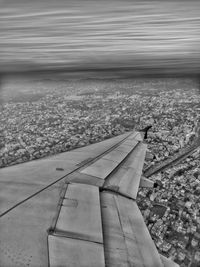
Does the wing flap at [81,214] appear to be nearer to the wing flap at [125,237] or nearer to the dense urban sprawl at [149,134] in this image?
the wing flap at [125,237]

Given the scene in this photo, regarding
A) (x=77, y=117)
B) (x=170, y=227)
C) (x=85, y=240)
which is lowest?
(x=170, y=227)

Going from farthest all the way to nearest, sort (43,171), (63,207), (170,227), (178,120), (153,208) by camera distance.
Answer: (178,120) < (153,208) < (170,227) < (43,171) < (63,207)

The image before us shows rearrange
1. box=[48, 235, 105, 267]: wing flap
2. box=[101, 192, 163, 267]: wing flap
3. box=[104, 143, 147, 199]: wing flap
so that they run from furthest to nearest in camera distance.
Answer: box=[104, 143, 147, 199]: wing flap → box=[101, 192, 163, 267]: wing flap → box=[48, 235, 105, 267]: wing flap

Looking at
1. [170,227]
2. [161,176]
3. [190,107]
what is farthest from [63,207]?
[190,107]

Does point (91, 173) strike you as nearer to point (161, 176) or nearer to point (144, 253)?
point (144, 253)

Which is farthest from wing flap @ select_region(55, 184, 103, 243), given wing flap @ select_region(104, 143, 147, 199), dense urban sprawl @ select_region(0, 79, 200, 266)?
dense urban sprawl @ select_region(0, 79, 200, 266)

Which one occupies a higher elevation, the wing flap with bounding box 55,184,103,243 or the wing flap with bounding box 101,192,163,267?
the wing flap with bounding box 55,184,103,243

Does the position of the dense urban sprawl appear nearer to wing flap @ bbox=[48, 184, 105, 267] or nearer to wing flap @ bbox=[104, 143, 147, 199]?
wing flap @ bbox=[104, 143, 147, 199]
